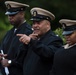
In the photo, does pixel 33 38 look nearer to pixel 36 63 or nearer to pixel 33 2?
pixel 36 63

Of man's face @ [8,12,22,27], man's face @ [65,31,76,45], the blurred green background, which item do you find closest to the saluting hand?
man's face @ [8,12,22,27]

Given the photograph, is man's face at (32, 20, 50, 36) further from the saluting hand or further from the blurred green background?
the blurred green background

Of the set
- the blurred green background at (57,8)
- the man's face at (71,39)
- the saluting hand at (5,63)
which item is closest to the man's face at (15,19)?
the saluting hand at (5,63)

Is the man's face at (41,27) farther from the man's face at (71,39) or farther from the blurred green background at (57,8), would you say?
the blurred green background at (57,8)

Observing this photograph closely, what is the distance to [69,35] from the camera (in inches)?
319

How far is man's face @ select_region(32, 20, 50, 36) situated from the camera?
8633 millimetres

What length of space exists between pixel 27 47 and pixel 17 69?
655mm

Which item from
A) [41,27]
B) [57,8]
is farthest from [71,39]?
[57,8]

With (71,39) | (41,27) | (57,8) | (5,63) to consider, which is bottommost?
(57,8)

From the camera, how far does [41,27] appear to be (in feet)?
28.3

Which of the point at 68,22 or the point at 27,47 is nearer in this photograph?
the point at 68,22

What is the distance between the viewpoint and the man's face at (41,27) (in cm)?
863

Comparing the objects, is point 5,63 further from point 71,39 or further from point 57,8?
point 57,8

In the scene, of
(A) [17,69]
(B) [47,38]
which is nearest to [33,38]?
(B) [47,38]
